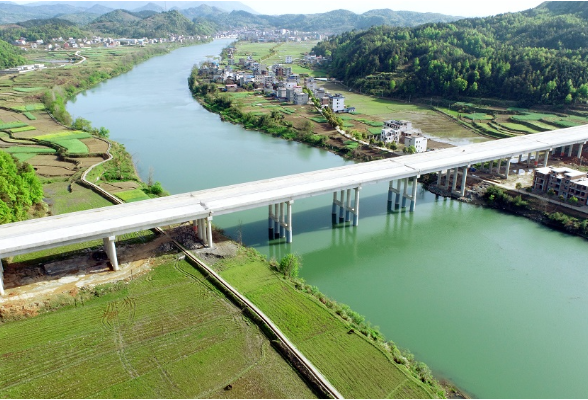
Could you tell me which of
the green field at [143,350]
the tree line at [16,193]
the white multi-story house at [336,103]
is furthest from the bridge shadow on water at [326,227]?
the white multi-story house at [336,103]

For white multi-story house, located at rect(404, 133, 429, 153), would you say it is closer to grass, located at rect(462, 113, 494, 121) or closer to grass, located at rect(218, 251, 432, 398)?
grass, located at rect(462, 113, 494, 121)

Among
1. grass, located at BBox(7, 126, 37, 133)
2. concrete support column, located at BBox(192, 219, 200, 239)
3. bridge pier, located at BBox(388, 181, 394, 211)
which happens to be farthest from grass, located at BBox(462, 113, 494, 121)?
grass, located at BBox(7, 126, 37, 133)

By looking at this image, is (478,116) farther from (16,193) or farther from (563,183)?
(16,193)

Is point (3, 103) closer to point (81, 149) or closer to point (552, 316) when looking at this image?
point (81, 149)

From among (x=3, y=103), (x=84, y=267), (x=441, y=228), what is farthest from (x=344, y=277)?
(x=3, y=103)

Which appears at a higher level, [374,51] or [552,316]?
[374,51]
